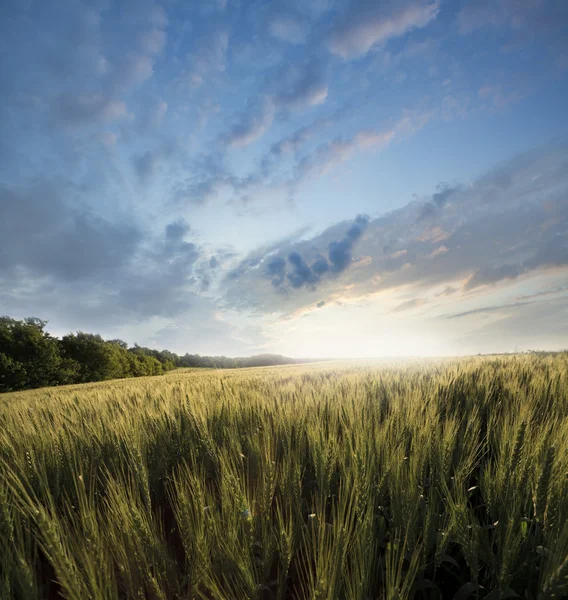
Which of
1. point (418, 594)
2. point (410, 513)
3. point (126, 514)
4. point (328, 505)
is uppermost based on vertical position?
point (126, 514)

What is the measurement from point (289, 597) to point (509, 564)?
0.84 m

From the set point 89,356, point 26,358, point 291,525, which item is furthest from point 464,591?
point 89,356

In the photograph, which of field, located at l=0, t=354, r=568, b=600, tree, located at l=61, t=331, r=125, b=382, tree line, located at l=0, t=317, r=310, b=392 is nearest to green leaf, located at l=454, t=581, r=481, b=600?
field, located at l=0, t=354, r=568, b=600

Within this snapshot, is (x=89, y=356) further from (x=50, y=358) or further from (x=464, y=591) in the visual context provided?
(x=464, y=591)

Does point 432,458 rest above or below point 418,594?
above

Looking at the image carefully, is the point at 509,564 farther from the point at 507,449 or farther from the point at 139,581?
the point at 139,581

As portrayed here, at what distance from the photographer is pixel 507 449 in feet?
5.82

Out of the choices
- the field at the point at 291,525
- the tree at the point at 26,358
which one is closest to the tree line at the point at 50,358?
the tree at the point at 26,358

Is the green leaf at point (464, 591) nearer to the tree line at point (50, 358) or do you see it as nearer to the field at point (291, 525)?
the field at point (291, 525)

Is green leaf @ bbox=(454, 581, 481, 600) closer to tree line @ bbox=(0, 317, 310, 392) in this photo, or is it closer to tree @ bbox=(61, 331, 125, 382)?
tree line @ bbox=(0, 317, 310, 392)

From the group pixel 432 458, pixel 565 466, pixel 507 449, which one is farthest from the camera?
pixel 432 458

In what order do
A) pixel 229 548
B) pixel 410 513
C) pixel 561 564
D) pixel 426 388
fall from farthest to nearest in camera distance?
pixel 426 388 < pixel 410 513 < pixel 229 548 < pixel 561 564

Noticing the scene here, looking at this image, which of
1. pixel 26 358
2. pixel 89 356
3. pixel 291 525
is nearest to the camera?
pixel 291 525

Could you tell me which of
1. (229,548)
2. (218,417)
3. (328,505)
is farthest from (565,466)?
(218,417)
